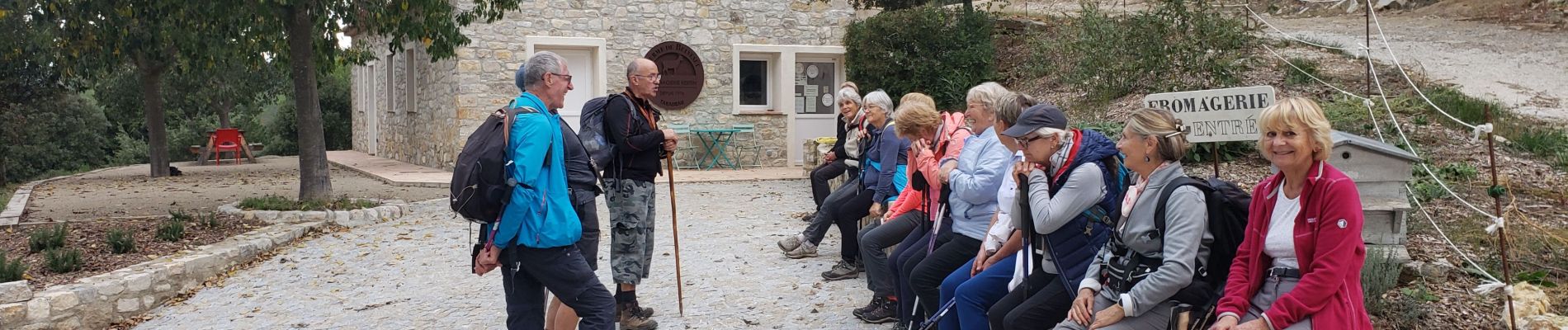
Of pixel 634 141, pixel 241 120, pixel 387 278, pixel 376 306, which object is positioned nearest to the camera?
pixel 634 141

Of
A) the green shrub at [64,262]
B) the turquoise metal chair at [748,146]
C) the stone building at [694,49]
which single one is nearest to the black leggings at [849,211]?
the green shrub at [64,262]

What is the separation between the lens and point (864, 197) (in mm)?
6469

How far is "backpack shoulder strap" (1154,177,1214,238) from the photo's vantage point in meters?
3.19

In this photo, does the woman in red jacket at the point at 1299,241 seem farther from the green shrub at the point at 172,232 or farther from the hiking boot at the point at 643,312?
the green shrub at the point at 172,232

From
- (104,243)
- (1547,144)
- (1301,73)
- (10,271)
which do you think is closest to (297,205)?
(104,243)

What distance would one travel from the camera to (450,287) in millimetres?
6570

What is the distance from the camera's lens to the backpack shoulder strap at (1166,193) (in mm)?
3188

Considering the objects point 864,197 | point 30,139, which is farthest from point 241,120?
point 864,197

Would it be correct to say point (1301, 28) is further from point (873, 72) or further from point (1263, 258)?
point (1263, 258)

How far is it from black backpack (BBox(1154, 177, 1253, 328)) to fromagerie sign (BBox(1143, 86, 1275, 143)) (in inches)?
39.8

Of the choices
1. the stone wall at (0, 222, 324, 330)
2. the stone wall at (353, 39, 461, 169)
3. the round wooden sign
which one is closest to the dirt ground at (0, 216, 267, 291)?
the stone wall at (0, 222, 324, 330)

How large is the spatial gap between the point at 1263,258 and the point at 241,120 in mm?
31329

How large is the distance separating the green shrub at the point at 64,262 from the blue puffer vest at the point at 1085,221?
18.8 ft

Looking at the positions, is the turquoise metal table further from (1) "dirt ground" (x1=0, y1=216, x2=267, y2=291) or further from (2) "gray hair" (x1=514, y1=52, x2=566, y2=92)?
(2) "gray hair" (x1=514, y1=52, x2=566, y2=92)
